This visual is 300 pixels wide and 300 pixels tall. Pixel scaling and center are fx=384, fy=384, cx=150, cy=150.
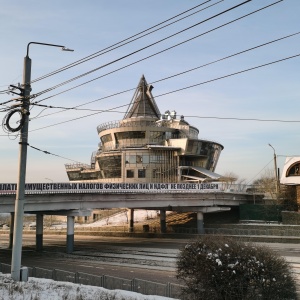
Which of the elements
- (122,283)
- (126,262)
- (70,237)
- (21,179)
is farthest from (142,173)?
(21,179)

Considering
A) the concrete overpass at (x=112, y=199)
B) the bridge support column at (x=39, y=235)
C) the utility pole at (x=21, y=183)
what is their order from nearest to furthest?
the utility pole at (x=21, y=183)
the concrete overpass at (x=112, y=199)
the bridge support column at (x=39, y=235)

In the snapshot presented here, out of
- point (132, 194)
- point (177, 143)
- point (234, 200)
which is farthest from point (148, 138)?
point (132, 194)

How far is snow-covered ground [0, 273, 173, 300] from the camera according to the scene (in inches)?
530

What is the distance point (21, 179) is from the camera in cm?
1739

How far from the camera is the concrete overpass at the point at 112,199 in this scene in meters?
39.6

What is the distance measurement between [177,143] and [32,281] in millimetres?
72647

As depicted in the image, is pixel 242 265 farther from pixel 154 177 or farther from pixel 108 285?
pixel 154 177

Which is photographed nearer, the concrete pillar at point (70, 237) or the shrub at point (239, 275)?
the shrub at point (239, 275)

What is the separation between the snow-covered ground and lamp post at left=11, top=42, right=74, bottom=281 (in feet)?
2.74

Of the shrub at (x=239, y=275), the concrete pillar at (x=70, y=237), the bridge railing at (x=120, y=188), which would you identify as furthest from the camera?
the concrete pillar at (x=70, y=237)

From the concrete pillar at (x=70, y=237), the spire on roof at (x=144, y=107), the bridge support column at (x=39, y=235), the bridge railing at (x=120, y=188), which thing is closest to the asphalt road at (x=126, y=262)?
the concrete pillar at (x=70, y=237)

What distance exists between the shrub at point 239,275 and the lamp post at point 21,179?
24.7 ft

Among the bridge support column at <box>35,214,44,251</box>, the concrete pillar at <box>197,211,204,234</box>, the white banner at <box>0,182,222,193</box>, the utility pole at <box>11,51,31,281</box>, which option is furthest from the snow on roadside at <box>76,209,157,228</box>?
the utility pole at <box>11,51,31,281</box>

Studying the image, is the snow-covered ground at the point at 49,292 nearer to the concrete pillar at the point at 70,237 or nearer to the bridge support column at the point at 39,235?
the concrete pillar at the point at 70,237
